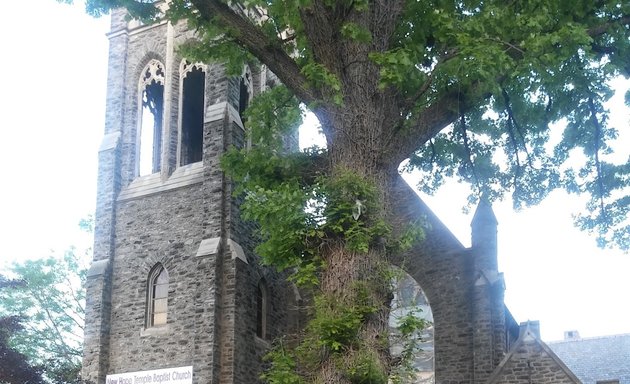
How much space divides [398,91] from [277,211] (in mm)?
2184

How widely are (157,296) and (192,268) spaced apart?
52.9 inches

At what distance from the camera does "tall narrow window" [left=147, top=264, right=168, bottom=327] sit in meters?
20.8

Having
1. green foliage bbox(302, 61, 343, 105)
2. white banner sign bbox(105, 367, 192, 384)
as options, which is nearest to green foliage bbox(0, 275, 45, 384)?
white banner sign bbox(105, 367, 192, 384)

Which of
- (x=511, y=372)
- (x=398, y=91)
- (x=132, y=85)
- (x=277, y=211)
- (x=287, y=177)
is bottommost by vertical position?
(x=511, y=372)

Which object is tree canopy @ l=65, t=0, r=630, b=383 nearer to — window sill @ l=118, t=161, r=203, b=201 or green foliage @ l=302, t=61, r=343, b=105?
green foliage @ l=302, t=61, r=343, b=105

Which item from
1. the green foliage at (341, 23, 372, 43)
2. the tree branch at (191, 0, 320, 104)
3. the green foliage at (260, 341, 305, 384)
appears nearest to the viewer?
the green foliage at (260, 341, 305, 384)

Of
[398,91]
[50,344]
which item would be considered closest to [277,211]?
[398,91]

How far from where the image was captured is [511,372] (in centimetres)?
1884

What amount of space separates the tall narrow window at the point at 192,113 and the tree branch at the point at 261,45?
36.4 feet

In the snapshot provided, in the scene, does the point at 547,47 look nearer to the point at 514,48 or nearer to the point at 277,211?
the point at 514,48

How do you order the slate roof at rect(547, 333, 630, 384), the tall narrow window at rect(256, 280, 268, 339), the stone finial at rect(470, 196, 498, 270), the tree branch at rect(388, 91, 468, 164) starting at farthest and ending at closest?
the slate roof at rect(547, 333, 630, 384) < the tall narrow window at rect(256, 280, 268, 339) < the stone finial at rect(470, 196, 498, 270) < the tree branch at rect(388, 91, 468, 164)

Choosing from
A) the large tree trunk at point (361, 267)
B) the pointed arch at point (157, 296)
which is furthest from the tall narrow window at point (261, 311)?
the large tree trunk at point (361, 267)

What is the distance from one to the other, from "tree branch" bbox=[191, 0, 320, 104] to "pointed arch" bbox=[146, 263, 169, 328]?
10.3 metres

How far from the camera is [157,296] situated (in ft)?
69.0
